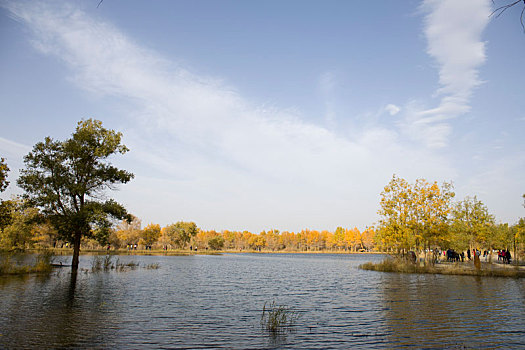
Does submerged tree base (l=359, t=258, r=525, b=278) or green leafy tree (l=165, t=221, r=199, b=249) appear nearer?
submerged tree base (l=359, t=258, r=525, b=278)

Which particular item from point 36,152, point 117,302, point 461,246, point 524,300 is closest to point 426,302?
point 524,300

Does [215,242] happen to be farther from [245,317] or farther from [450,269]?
[245,317]

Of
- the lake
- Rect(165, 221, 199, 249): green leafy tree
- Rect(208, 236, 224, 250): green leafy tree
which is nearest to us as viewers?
the lake

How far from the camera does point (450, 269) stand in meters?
40.1

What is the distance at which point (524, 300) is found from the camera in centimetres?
2195

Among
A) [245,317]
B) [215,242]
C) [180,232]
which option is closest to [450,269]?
[245,317]

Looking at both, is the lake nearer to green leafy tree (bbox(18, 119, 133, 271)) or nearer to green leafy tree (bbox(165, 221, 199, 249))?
green leafy tree (bbox(18, 119, 133, 271))

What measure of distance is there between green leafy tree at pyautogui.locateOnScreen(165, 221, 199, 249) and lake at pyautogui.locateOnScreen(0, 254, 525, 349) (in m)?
101

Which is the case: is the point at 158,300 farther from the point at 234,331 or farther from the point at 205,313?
the point at 234,331

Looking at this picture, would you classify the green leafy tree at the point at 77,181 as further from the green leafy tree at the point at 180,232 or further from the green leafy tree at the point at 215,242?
the green leafy tree at the point at 215,242

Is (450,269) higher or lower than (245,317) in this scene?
higher

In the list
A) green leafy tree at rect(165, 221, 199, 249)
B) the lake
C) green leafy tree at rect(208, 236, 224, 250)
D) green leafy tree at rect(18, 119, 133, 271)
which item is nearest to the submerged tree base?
the lake

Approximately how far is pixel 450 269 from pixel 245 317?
32.9 meters

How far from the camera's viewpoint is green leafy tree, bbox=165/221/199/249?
418 ft
